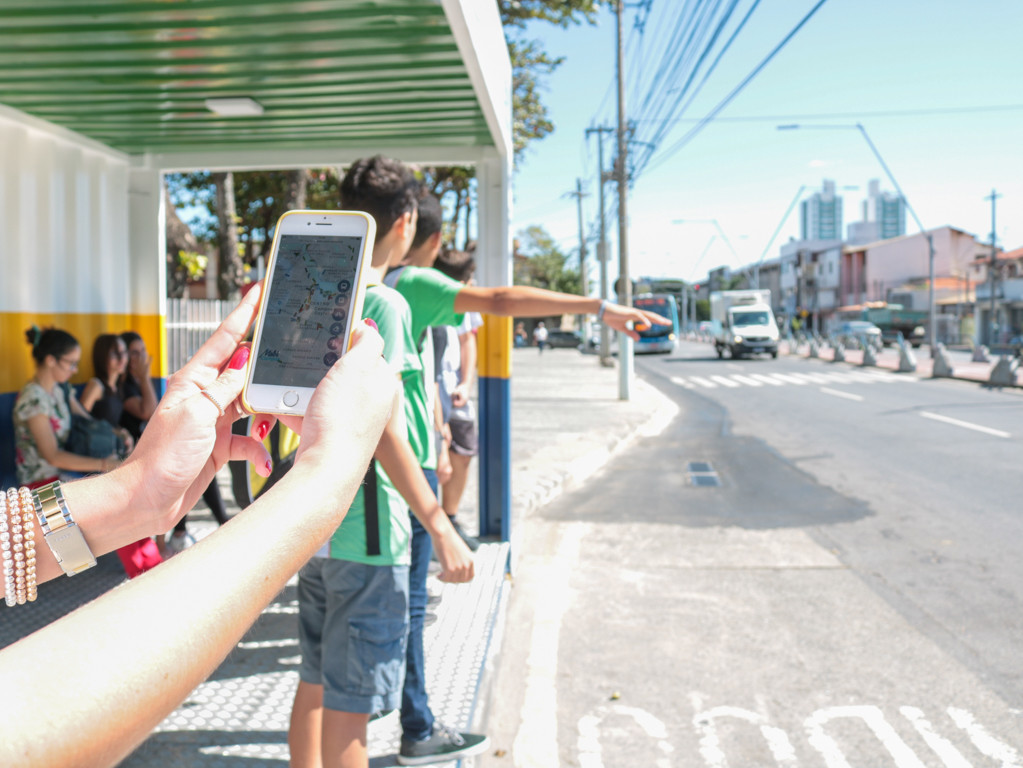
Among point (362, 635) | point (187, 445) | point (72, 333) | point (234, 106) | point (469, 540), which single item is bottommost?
point (469, 540)

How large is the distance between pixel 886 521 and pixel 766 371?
20821mm

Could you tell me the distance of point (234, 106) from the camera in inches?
189

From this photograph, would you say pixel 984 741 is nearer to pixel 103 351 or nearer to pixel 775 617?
pixel 775 617

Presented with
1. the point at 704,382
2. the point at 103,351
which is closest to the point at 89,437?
the point at 103,351

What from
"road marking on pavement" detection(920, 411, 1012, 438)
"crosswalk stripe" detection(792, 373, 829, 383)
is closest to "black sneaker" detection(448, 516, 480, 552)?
"road marking on pavement" detection(920, 411, 1012, 438)

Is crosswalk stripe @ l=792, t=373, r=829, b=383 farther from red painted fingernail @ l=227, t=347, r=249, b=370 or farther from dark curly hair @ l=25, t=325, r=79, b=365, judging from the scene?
red painted fingernail @ l=227, t=347, r=249, b=370

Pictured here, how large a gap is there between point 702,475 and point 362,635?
24.3 ft

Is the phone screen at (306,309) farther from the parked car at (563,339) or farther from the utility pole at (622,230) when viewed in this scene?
the parked car at (563,339)

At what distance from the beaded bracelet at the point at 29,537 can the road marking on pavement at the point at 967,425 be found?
12493mm

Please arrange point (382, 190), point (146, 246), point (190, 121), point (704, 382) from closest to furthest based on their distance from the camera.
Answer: point (382, 190), point (190, 121), point (146, 246), point (704, 382)

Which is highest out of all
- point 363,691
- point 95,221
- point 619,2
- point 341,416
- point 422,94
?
point 619,2

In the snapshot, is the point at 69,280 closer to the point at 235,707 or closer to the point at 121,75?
the point at 121,75

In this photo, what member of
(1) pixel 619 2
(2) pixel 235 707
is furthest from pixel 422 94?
(1) pixel 619 2

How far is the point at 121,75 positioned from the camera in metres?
4.31
